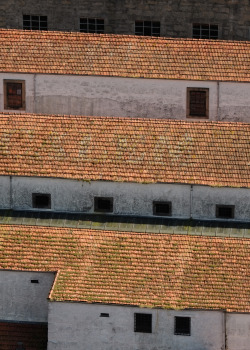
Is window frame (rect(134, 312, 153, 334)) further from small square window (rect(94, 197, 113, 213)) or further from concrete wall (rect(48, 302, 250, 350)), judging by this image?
small square window (rect(94, 197, 113, 213))

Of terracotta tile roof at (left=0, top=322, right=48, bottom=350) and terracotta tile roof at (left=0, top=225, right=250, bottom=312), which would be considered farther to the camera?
terracotta tile roof at (left=0, top=322, right=48, bottom=350)

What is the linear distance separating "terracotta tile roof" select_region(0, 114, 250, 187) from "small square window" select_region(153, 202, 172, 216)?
4.10 ft

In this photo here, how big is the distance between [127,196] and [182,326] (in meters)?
7.40

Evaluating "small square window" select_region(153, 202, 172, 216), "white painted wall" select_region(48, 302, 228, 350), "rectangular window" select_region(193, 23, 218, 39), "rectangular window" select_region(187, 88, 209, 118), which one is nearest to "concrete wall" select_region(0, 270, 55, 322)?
"white painted wall" select_region(48, 302, 228, 350)

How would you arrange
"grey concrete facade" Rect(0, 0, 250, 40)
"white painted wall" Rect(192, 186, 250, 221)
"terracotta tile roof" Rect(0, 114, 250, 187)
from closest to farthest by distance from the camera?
"white painted wall" Rect(192, 186, 250, 221)
"terracotta tile roof" Rect(0, 114, 250, 187)
"grey concrete facade" Rect(0, 0, 250, 40)

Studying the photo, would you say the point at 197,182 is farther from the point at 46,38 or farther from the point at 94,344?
the point at 46,38

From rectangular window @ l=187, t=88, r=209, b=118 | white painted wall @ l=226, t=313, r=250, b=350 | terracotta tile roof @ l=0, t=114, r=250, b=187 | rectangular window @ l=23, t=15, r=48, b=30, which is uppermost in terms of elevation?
rectangular window @ l=23, t=15, r=48, b=30

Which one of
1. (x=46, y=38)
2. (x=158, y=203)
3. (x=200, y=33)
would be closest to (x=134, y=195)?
(x=158, y=203)

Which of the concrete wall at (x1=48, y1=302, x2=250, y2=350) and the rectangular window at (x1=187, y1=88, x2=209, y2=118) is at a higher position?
the rectangular window at (x1=187, y1=88, x2=209, y2=118)

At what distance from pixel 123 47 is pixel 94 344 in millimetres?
17952

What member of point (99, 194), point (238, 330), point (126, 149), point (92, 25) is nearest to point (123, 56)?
point (126, 149)

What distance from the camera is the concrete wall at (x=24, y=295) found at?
6250 cm

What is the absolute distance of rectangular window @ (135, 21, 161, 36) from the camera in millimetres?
78875

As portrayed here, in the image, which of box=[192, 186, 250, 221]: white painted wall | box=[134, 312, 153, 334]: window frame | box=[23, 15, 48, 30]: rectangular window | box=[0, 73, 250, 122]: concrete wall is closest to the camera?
box=[134, 312, 153, 334]: window frame
